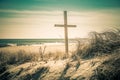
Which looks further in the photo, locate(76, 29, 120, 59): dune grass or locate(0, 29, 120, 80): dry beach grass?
locate(76, 29, 120, 59): dune grass

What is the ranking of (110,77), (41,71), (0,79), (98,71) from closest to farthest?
(110,77) < (98,71) < (41,71) < (0,79)

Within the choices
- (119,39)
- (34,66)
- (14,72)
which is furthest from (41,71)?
(119,39)

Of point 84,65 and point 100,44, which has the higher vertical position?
point 100,44

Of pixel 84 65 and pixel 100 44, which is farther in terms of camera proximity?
pixel 100 44

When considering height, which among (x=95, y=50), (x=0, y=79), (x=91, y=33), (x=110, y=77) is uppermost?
(x=91, y=33)

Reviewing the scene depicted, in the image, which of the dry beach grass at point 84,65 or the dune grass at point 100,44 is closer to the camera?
the dry beach grass at point 84,65

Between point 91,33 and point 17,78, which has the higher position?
point 91,33

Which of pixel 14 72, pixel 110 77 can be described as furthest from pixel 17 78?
pixel 110 77

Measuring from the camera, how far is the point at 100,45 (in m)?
6.90

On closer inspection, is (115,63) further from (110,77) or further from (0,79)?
(0,79)

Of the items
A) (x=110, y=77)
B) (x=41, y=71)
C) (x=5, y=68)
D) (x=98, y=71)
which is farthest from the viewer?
(x=5, y=68)

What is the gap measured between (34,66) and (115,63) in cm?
308

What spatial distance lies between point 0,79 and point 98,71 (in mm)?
3676

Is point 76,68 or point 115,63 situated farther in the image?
point 76,68
